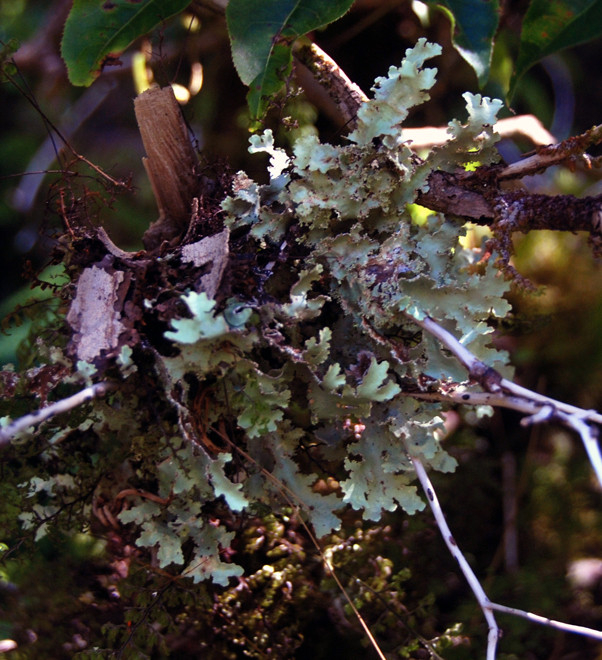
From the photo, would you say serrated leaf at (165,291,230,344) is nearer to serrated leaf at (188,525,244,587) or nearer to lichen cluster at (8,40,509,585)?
lichen cluster at (8,40,509,585)

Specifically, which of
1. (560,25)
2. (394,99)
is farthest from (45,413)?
(560,25)

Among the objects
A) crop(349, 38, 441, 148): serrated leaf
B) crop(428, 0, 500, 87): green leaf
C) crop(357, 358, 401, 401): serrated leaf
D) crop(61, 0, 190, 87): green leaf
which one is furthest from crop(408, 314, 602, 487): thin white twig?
crop(61, 0, 190, 87): green leaf

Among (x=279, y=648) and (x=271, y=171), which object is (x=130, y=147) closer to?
(x=271, y=171)

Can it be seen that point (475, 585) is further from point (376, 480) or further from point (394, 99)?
point (394, 99)

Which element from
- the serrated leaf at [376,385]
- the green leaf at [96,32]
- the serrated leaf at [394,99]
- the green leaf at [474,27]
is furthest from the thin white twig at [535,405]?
the green leaf at [96,32]

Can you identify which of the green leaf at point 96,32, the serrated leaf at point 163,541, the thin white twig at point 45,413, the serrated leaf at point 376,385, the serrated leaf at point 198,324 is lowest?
the serrated leaf at point 163,541

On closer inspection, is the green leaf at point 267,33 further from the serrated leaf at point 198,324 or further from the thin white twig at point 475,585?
the thin white twig at point 475,585
